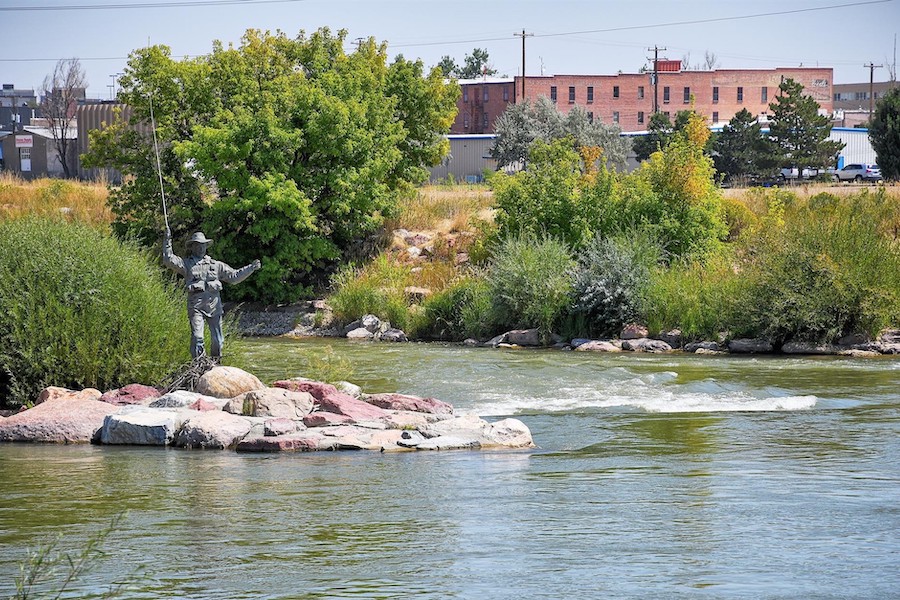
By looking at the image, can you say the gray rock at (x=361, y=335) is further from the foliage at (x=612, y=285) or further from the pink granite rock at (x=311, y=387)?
the pink granite rock at (x=311, y=387)

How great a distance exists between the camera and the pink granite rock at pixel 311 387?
19141mm

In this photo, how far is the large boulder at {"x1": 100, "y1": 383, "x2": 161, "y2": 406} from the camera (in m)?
19.1

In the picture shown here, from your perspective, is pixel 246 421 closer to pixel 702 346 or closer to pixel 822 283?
pixel 702 346

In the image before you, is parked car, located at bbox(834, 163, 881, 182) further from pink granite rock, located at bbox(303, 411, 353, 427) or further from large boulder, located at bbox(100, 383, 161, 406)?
pink granite rock, located at bbox(303, 411, 353, 427)

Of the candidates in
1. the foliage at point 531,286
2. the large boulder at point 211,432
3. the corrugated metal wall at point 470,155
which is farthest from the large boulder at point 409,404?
the corrugated metal wall at point 470,155

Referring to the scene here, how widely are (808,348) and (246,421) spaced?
18.7m

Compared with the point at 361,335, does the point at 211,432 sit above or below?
above

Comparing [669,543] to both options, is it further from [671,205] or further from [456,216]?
[456,216]

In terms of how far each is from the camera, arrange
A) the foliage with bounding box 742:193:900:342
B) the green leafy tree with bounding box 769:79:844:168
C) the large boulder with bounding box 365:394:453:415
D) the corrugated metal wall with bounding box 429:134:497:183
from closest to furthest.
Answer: the large boulder with bounding box 365:394:453:415, the foliage with bounding box 742:193:900:342, the green leafy tree with bounding box 769:79:844:168, the corrugated metal wall with bounding box 429:134:497:183

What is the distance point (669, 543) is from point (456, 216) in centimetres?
3875

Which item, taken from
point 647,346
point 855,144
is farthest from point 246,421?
point 855,144

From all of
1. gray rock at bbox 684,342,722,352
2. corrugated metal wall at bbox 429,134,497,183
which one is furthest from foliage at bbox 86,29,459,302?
corrugated metal wall at bbox 429,134,497,183

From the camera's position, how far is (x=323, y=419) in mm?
17828

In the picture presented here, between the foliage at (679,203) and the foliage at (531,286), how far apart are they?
3.66 metres
